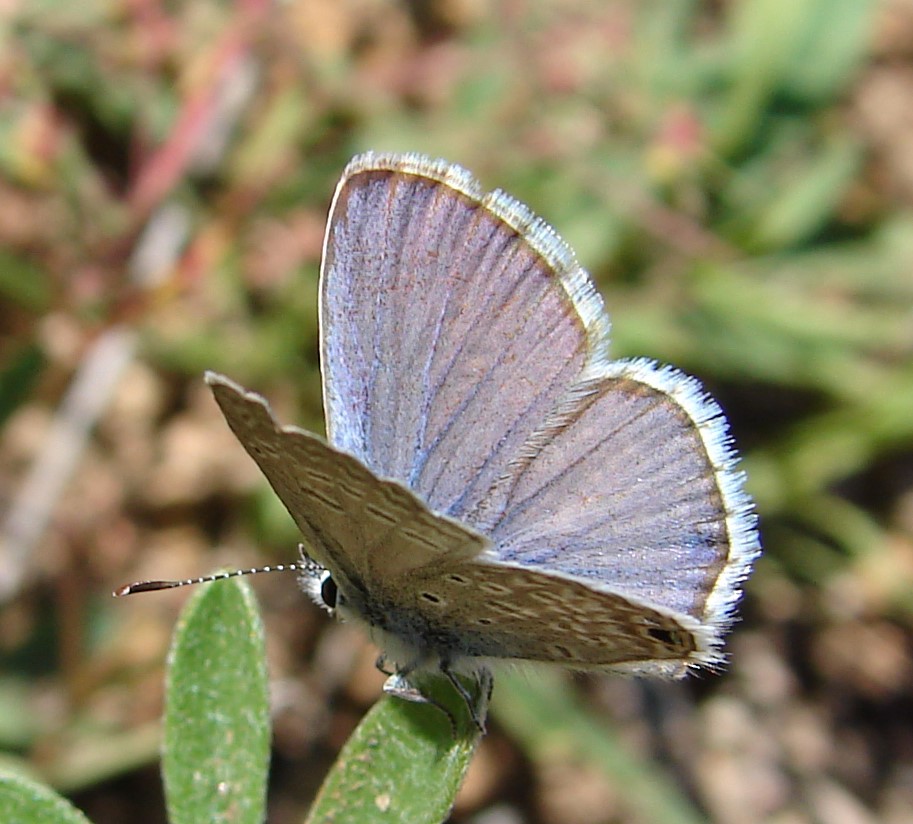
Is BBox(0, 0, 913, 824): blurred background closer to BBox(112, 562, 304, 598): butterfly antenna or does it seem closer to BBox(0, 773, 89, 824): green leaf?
BBox(112, 562, 304, 598): butterfly antenna

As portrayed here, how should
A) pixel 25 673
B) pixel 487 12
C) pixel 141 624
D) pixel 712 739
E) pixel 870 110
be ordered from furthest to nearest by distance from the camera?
pixel 870 110
pixel 487 12
pixel 712 739
pixel 141 624
pixel 25 673

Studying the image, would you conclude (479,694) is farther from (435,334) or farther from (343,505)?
(435,334)

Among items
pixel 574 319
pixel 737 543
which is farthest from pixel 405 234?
pixel 737 543

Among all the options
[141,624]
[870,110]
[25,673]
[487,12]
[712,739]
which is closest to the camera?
[25,673]

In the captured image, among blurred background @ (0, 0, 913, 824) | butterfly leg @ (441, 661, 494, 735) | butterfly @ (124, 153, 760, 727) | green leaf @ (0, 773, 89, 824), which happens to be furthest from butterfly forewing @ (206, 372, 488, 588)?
blurred background @ (0, 0, 913, 824)

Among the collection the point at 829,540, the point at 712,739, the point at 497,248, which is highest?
the point at 497,248

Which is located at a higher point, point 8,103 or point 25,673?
point 8,103

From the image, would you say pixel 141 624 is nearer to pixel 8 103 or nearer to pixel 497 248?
pixel 8 103
